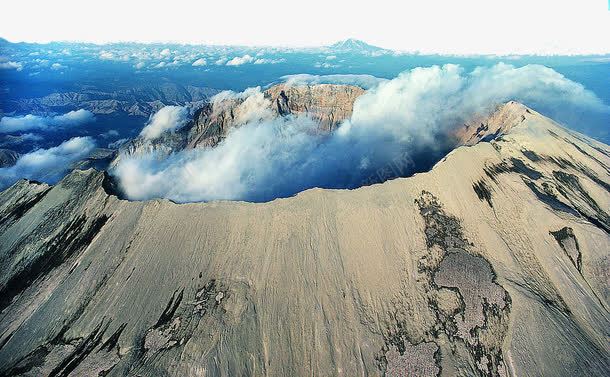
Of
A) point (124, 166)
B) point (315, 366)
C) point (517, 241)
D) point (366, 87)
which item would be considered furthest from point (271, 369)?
point (366, 87)

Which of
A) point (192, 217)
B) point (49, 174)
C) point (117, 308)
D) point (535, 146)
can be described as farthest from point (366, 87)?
point (49, 174)

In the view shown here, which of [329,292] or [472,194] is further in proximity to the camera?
[472,194]

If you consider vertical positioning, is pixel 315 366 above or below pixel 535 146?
below

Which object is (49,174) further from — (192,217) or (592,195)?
(592,195)

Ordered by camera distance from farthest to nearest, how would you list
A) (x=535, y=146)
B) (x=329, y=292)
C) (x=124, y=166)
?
(x=124, y=166) → (x=535, y=146) → (x=329, y=292)

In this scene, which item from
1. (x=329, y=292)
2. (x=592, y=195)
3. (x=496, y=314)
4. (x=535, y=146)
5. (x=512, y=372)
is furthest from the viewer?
(x=535, y=146)

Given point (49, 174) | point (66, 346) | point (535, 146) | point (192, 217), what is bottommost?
point (49, 174)
